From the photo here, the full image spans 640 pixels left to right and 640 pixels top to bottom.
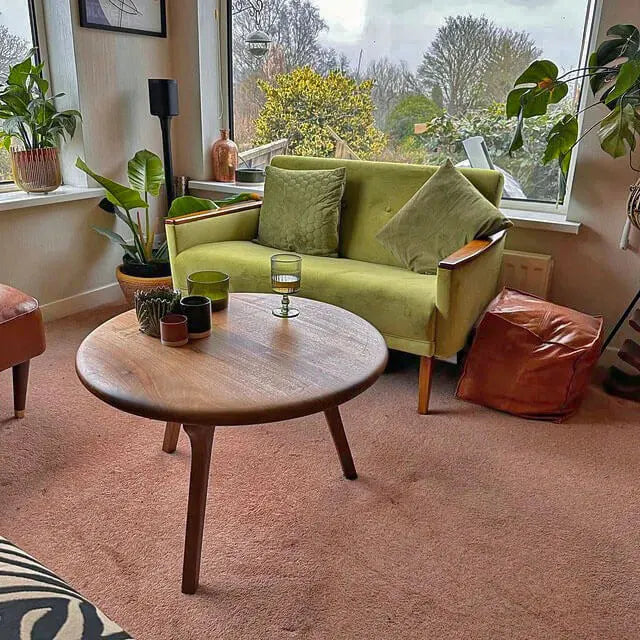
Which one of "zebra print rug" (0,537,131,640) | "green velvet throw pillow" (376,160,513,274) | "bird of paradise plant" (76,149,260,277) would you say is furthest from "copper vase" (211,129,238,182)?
"zebra print rug" (0,537,131,640)

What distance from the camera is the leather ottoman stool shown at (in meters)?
2.03

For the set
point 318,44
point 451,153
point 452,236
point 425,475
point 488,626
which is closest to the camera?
point 488,626

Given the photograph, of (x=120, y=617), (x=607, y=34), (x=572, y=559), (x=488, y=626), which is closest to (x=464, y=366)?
(x=572, y=559)

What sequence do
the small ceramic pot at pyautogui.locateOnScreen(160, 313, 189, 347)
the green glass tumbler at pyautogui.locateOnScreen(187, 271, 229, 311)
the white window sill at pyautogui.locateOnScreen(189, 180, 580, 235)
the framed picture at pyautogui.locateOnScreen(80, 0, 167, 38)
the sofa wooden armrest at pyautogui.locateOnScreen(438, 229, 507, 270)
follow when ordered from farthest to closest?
the framed picture at pyautogui.locateOnScreen(80, 0, 167, 38), the white window sill at pyautogui.locateOnScreen(189, 180, 580, 235), the sofa wooden armrest at pyautogui.locateOnScreen(438, 229, 507, 270), the green glass tumbler at pyautogui.locateOnScreen(187, 271, 229, 311), the small ceramic pot at pyautogui.locateOnScreen(160, 313, 189, 347)

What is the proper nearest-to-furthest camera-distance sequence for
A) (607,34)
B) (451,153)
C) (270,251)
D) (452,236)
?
(607,34) < (452,236) < (270,251) < (451,153)

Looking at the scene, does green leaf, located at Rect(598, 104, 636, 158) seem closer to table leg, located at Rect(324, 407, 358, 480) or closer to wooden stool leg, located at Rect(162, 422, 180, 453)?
table leg, located at Rect(324, 407, 358, 480)

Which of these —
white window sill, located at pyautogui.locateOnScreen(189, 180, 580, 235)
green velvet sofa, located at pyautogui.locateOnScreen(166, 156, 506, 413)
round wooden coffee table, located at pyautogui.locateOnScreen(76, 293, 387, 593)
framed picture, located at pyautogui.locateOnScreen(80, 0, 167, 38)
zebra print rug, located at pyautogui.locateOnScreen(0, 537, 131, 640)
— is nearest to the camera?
zebra print rug, located at pyautogui.locateOnScreen(0, 537, 131, 640)

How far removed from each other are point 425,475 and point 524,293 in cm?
105

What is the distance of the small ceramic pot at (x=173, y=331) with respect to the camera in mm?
1617

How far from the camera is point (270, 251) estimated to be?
2.82 meters

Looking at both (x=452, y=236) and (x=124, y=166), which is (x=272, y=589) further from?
(x=124, y=166)

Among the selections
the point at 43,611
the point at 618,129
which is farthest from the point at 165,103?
the point at 43,611

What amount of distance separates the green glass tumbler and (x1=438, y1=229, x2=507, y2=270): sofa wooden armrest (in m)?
0.77

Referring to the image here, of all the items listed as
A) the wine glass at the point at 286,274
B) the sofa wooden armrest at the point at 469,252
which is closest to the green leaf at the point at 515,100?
the sofa wooden armrest at the point at 469,252
